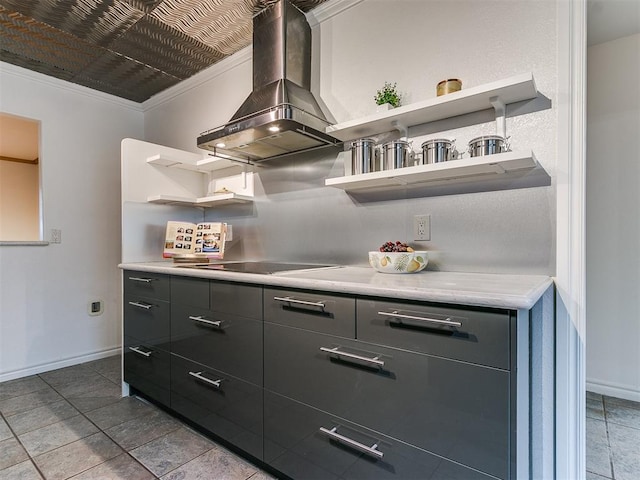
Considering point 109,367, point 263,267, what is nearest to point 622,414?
point 263,267

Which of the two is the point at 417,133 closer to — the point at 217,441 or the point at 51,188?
the point at 217,441

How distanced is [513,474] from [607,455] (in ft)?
4.16

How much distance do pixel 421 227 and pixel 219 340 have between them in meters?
1.15

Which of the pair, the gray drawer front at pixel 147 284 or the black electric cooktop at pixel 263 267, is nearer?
the black electric cooktop at pixel 263 267

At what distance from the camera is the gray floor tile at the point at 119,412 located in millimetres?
2117

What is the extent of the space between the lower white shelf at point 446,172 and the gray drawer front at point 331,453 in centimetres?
105

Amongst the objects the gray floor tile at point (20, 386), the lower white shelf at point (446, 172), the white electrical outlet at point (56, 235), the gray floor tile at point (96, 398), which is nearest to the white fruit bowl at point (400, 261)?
the lower white shelf at point (446, 172)

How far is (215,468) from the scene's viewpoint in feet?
5.45

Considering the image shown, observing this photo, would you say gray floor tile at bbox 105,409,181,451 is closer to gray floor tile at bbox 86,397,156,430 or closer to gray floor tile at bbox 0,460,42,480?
gray floor tile at bbox 86,397,156,430

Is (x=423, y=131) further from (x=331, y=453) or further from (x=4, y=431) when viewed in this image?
(x=4, y=431)

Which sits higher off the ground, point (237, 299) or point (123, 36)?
point (123, 36)

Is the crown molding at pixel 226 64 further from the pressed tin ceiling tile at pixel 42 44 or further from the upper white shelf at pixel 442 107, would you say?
the upper white shelf at pixel 442 107

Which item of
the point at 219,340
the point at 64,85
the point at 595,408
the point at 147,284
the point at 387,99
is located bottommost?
the point at 595,408

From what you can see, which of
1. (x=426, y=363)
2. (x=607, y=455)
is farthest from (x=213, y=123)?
(x=607, y=455)
